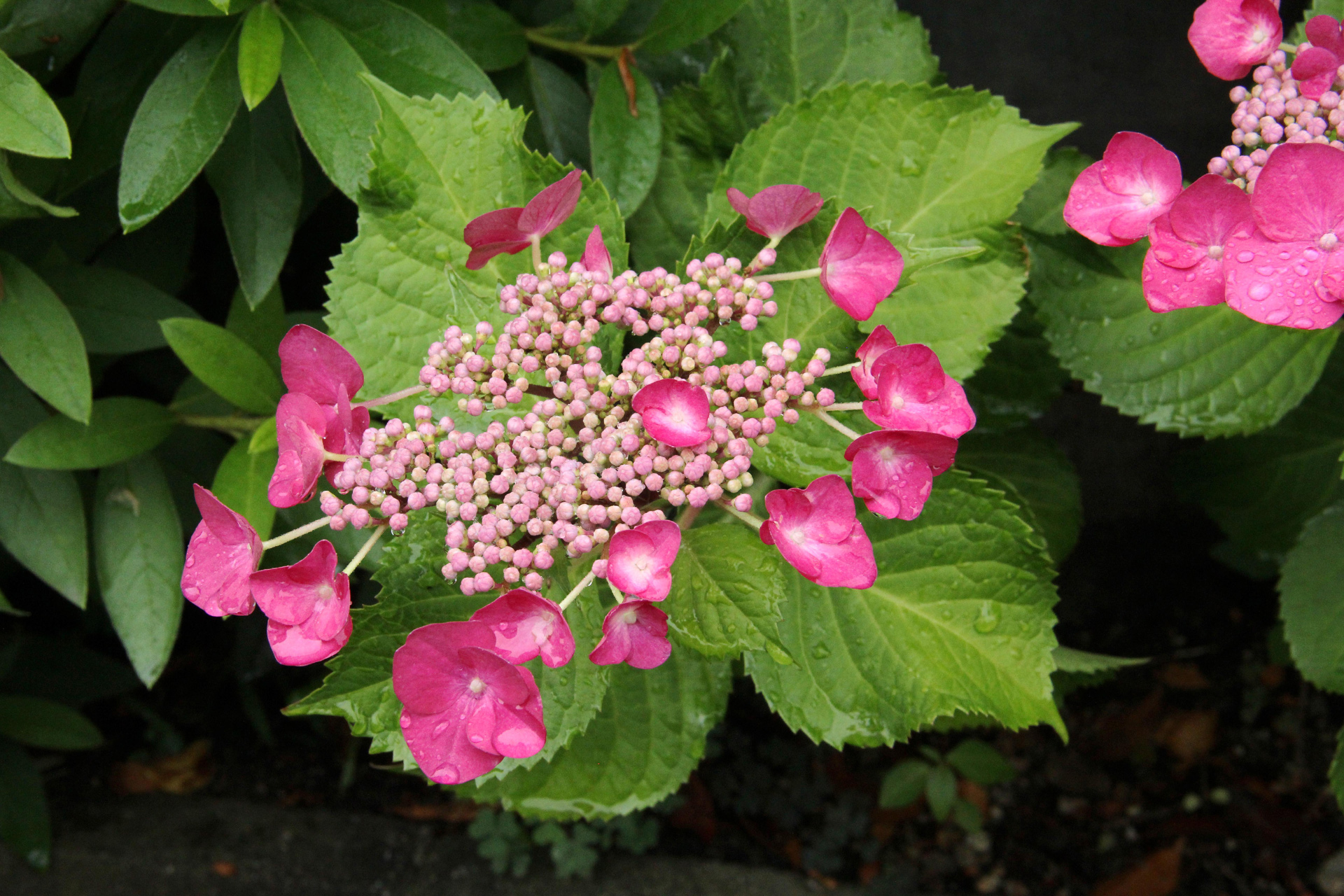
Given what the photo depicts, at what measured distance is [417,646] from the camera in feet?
2.21

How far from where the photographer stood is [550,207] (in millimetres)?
794

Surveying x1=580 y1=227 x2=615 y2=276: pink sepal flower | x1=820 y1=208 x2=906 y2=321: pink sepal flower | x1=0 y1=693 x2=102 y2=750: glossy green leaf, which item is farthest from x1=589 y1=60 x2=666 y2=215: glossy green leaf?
x1=0 y1=693 x2=102 y2=750: glossy green leaf

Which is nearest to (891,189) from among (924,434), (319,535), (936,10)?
(924,434)

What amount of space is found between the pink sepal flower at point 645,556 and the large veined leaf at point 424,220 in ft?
1.14

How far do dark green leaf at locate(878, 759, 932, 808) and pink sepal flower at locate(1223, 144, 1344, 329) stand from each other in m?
1.26

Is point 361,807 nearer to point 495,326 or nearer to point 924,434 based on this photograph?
point 495,326

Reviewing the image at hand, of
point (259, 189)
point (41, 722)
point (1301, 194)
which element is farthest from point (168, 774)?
point (1301, 194)

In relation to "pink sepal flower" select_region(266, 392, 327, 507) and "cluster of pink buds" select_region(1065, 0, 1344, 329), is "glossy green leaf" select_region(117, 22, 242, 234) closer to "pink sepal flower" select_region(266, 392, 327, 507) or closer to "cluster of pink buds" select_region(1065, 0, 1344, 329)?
"pink sepal flower" select_region(266, 392, 327, 507)

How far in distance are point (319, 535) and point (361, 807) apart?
3.70 feet

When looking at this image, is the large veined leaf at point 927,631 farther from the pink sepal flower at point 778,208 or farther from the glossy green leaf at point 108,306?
the glossy green leaf at point 108,306

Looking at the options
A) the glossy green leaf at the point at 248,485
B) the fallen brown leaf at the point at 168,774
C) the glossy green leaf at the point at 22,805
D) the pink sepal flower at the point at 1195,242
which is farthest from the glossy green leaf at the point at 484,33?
the fallen brown leaf at the point at 168,774

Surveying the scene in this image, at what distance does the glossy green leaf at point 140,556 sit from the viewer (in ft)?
3.76

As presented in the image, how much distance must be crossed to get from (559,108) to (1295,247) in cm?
81

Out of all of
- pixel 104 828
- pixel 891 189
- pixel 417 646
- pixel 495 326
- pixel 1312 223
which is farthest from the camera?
pixel 104 828
